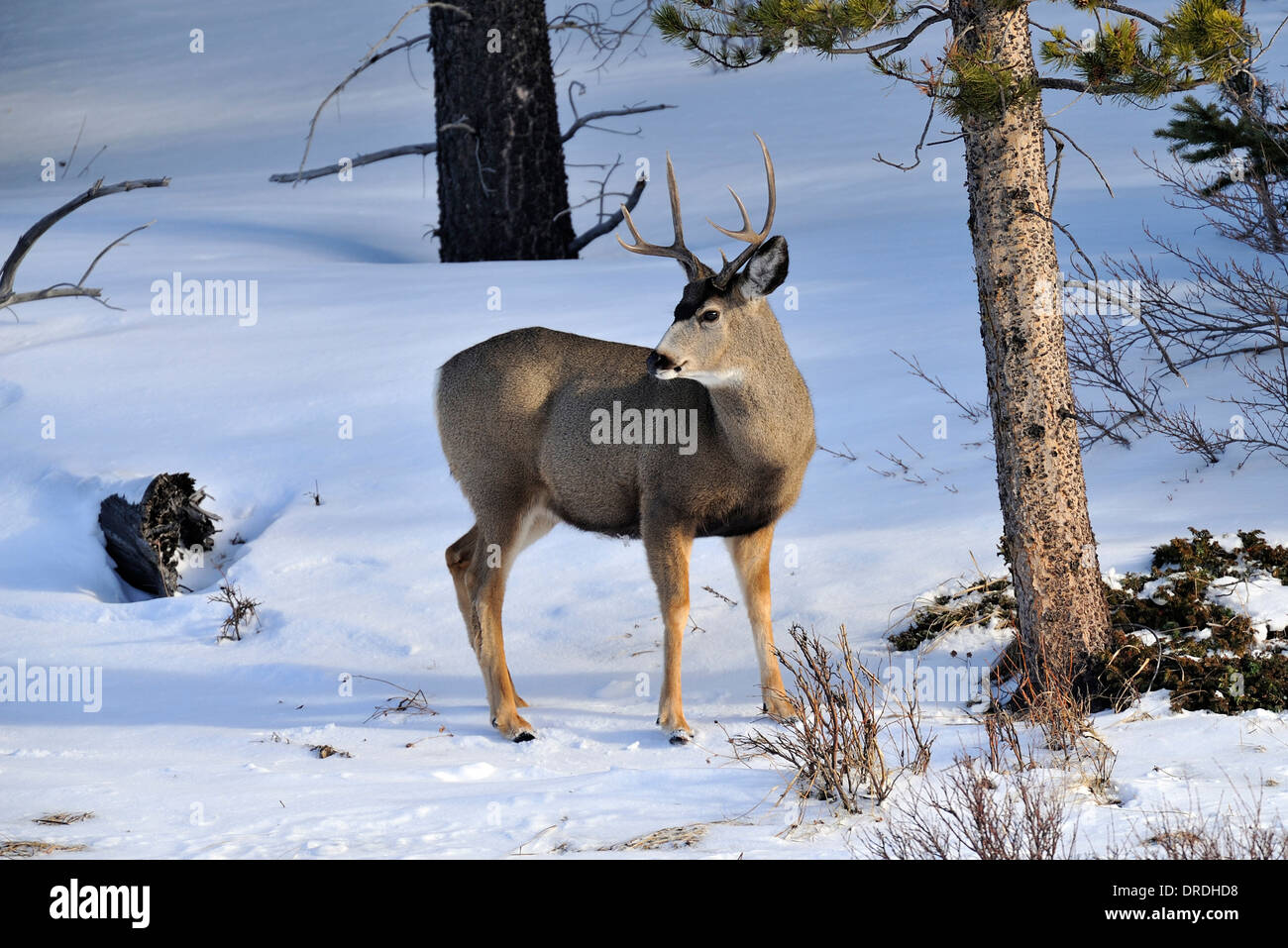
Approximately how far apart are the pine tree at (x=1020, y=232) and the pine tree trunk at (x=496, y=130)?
7.29m

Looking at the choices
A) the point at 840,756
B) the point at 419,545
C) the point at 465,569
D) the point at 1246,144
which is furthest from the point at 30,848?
the point at 1246,144

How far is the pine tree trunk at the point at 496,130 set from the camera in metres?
13.5

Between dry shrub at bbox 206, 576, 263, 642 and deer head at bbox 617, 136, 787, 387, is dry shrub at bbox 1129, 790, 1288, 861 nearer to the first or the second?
deer head at bbox 617, 136, 787, 387

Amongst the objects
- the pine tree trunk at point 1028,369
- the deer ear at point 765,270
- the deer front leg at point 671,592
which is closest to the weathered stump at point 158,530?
the deer front leg at point 671,592

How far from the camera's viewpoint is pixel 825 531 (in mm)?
8703

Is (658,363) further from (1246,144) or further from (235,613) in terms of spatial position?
(1246,144)

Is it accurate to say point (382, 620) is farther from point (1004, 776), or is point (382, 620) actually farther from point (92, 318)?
point (92, 318)

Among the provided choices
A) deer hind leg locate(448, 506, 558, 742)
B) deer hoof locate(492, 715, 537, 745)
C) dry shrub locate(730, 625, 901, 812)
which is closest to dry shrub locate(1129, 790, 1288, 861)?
dry shrub locate(730, 625, 901, 812)

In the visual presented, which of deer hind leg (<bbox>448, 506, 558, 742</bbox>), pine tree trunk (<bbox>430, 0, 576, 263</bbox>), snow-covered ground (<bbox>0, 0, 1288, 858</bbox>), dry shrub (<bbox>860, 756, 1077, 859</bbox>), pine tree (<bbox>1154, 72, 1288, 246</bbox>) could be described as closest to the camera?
dry shrub (<bbox>860, 756, 1077, 859</bbox>)

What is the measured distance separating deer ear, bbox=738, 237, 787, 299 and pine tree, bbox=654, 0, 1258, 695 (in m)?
0.81

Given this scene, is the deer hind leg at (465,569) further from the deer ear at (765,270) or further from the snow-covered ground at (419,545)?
the deer ear at (765,270)

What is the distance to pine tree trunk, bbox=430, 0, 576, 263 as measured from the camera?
13.5 meters

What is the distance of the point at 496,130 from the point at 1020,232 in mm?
8217
